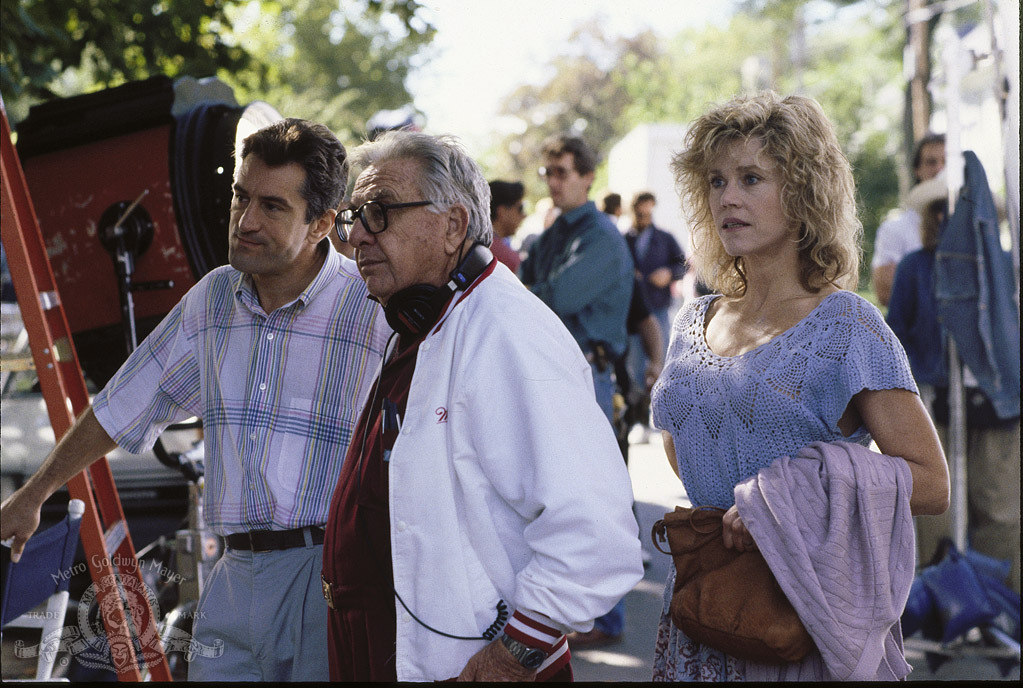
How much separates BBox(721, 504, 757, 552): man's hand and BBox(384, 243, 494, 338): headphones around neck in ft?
2.15

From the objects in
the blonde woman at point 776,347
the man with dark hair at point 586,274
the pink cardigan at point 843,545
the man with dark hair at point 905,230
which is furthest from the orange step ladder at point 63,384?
the man with dark hair at point 905,230

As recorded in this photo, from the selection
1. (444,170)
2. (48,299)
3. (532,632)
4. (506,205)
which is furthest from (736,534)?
(506,205)

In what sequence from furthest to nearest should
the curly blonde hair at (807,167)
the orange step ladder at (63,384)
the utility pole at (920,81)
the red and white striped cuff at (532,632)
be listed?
the utility pole at (920,81), the orange step ladder at (63,384), the curly blonde hair at (807,167), the red and white striped cuff at (532,632)

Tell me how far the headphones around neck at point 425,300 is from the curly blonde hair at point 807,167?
587 mm

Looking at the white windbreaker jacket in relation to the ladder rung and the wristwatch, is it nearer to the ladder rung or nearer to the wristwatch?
the wristwatch

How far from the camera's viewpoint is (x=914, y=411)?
188 cm

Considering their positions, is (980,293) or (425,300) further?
(980,293)

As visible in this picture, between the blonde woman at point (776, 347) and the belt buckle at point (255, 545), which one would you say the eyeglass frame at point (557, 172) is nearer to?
the blonde woman at point (776, 347)

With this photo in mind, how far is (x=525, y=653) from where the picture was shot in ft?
5.48

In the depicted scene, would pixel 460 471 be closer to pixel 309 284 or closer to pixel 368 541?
pixel 368 541

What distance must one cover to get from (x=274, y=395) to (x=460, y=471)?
584mm

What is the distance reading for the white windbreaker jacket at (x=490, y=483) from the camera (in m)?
1.69

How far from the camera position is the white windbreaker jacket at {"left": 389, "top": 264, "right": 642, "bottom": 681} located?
5.53 ft

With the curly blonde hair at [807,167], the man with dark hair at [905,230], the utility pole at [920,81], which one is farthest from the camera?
the utility pole at [920,81]
